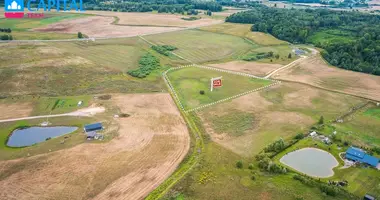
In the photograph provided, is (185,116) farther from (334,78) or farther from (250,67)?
(334,78)

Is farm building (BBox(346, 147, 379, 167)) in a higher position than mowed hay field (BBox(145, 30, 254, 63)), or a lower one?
lower

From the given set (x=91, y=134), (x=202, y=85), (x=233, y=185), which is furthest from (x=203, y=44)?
(x=233, y=185)

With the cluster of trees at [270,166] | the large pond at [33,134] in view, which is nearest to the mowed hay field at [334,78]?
the cluster of trees at [270,166]

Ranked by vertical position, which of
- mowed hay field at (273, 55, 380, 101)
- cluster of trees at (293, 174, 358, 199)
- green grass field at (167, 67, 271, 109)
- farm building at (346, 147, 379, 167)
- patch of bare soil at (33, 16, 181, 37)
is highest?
patch of bare soil at (33, 16, 181, 37)

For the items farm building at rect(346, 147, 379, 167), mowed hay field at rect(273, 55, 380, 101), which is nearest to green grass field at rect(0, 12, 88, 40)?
mowed hay field at rect(273, 55, 380, 101)

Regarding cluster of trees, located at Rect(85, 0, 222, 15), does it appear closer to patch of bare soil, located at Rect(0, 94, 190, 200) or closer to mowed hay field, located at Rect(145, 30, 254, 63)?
mowed hay field, located at Rect(145, 30, 254, 63)

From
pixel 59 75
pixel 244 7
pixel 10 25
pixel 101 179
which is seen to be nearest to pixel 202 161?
pixel 101 179

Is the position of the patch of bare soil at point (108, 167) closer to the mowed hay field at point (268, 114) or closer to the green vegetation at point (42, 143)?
the green vegetation at point (42, 143)
